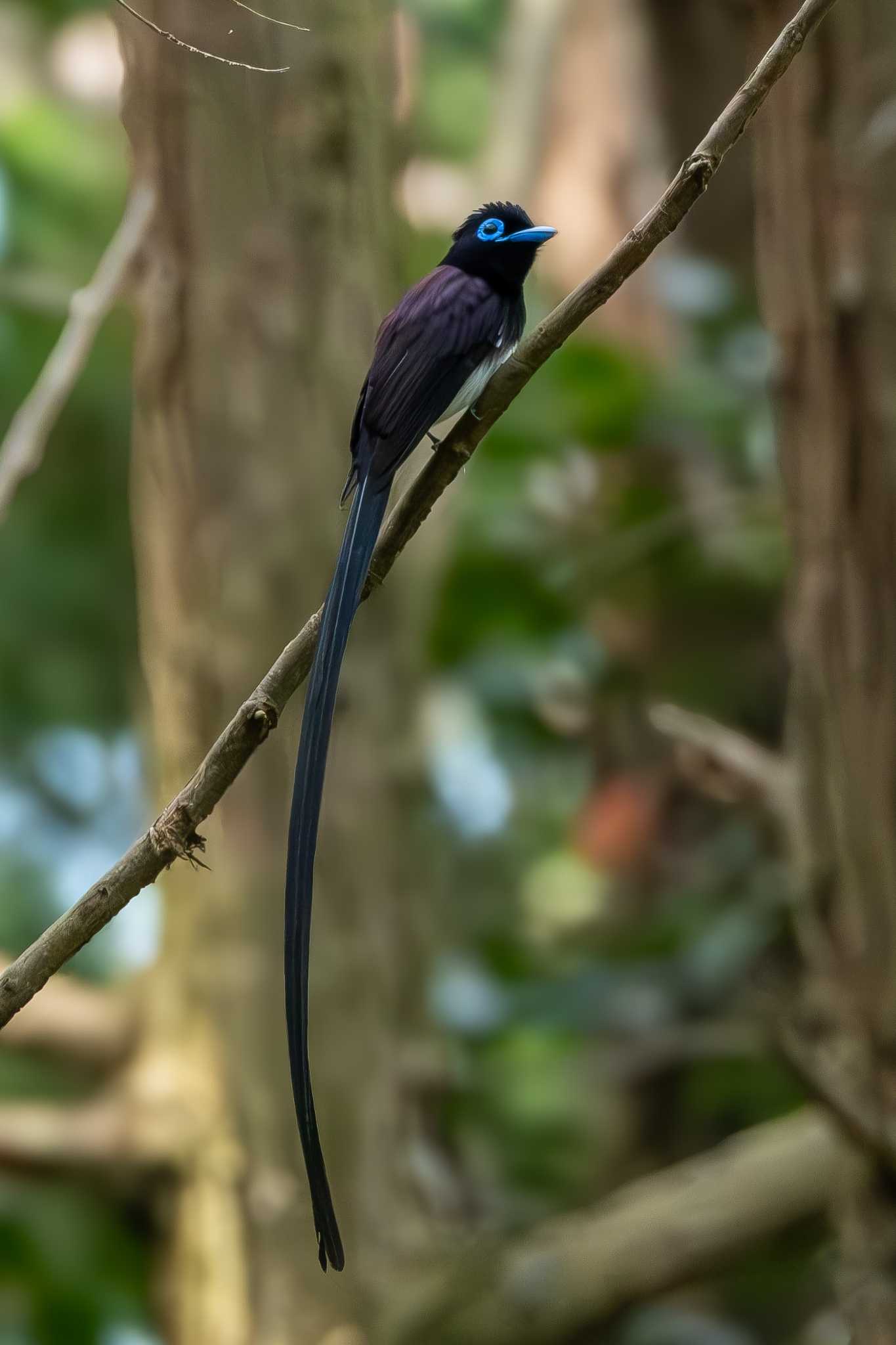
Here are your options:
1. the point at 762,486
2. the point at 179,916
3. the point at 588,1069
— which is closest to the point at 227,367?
the point at 179,916

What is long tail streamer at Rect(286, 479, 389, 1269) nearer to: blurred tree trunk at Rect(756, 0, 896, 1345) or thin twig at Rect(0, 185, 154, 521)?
thin twig at Rect(0, 185, 154, 521)

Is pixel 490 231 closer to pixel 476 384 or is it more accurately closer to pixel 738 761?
pixel 476 384

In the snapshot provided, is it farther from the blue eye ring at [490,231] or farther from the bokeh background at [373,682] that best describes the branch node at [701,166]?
the bokeh background at [373,682]

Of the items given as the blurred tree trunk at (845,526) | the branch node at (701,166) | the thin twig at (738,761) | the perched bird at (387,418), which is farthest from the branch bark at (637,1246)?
the branch node at (701,166)

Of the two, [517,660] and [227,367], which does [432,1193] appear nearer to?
[517,660]

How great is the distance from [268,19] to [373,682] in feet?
4.99

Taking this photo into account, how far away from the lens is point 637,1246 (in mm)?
2730

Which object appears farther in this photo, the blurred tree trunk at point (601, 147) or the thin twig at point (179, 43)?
the blurred tree trunk at point (601, 147)

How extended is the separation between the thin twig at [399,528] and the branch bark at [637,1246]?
1672 millimetres

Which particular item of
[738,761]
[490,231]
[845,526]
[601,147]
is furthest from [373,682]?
[601,147]

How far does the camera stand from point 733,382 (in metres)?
3.94

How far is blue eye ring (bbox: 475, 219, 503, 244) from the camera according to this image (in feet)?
5.58

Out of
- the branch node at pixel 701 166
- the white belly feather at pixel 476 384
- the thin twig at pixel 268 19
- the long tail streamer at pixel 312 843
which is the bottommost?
the long tail streamer at pixel 312 843

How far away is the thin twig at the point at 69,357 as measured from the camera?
6.32 feet
